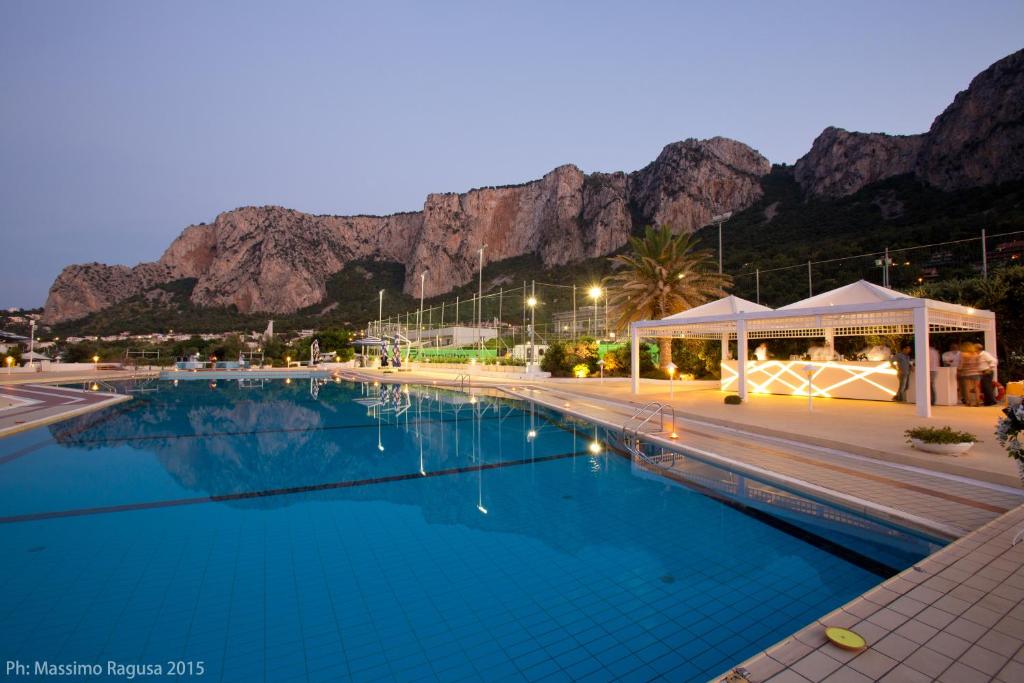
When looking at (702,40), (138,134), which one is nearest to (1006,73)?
(702,40)

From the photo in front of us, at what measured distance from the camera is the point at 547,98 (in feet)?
248

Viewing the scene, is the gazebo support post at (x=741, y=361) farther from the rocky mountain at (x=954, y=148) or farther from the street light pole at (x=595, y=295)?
the rocky mountain at (x=954, y=148)

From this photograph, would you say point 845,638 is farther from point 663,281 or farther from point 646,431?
point 663,281

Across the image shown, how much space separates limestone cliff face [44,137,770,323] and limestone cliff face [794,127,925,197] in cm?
623

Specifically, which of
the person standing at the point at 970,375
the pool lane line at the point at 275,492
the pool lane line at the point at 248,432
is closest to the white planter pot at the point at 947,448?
the pool lane line at the point at 275,492

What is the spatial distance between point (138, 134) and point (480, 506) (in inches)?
4739

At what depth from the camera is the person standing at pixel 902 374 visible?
11.0 metres

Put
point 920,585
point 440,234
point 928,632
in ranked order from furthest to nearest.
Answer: point 440,234
point 920,585
point 928,632

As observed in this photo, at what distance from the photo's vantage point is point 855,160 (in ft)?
155

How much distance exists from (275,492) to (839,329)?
49.2 feet

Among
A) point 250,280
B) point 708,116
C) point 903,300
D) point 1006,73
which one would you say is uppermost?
point 708,116

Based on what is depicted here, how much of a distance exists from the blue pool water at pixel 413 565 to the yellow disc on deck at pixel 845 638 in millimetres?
640

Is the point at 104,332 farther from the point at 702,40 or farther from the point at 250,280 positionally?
the point at 702,40

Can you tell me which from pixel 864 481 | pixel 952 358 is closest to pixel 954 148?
pixel 952 358
